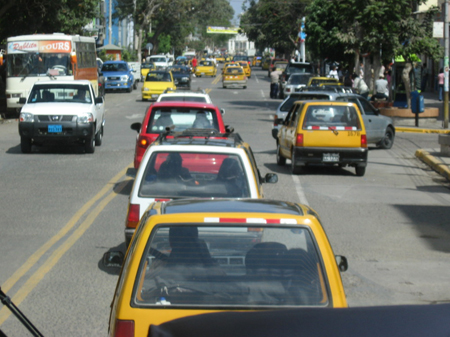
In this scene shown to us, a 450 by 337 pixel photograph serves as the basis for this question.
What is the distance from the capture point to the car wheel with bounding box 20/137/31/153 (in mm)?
18344

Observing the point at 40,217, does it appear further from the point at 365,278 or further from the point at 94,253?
the point at 365,278

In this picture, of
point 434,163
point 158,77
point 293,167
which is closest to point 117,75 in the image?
point 158,77

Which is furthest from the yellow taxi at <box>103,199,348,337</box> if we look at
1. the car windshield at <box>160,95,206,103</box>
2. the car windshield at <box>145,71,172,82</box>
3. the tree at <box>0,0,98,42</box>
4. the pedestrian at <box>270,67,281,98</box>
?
the pedestrian at <box>270,67,281,98</box>

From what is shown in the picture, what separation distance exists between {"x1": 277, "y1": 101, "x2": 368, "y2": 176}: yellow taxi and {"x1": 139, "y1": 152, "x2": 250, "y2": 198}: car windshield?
26.5ft

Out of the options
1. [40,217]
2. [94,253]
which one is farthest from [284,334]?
[40,217]

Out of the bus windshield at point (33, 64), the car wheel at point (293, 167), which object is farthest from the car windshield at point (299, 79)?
the car wheel at point (293, 167)

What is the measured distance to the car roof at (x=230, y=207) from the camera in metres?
4.25

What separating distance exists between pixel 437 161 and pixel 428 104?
2087 centimetres

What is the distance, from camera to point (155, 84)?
3819 cm

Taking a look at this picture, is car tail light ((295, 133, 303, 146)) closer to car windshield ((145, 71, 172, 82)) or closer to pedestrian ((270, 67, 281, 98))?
Result: car windshield ((145, 71, 172, 82))

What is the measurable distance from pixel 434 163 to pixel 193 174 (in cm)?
1091

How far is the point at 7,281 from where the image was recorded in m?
7.51

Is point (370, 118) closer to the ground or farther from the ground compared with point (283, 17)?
closer to the ground

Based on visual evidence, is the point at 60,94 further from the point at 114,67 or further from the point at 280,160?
the point at 114,67
